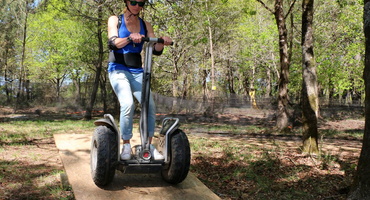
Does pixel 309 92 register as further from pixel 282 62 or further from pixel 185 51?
pixel 185 51

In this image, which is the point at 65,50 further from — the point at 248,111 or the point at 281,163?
the point at 281,163

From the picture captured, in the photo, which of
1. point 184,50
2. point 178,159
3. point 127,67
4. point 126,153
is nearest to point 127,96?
point 127,67

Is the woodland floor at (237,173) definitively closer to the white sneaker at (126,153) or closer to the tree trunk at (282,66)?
the white sneaker at (126,153)

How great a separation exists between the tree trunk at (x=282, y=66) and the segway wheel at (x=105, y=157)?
9.72m

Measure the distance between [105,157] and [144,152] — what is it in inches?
17.3

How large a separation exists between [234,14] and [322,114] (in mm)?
11263

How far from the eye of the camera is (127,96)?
357 cm

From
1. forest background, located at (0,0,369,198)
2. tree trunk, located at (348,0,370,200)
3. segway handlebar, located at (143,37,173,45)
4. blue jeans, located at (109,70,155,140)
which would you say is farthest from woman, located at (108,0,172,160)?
forest background, located at (0,0,369,198)

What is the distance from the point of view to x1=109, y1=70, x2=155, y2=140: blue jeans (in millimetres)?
3510

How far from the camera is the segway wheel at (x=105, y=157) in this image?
330cm

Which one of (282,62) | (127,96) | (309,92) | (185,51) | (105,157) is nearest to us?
(105,157)

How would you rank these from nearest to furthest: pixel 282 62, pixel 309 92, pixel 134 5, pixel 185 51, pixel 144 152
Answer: pixel 144 152, pixel 134 5, pixel 309 92, pixel 282 62, pixel 185 51

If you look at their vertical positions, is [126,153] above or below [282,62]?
below

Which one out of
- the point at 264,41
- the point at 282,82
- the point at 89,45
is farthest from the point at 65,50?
the point at 282,82
